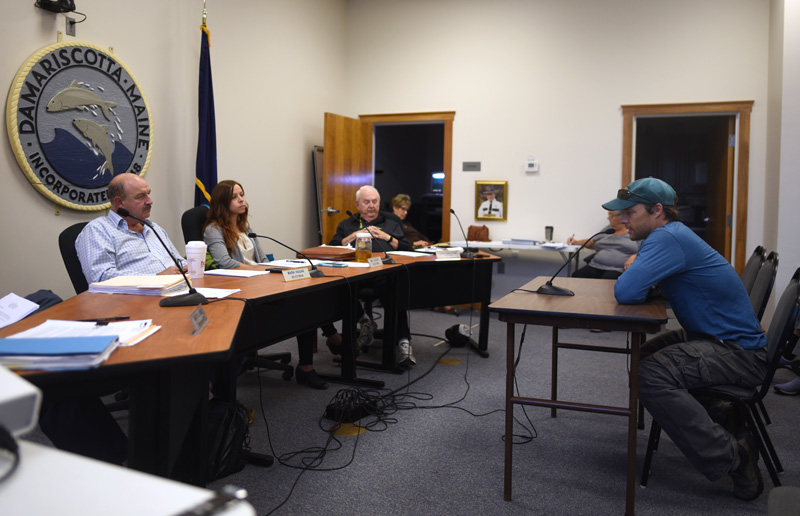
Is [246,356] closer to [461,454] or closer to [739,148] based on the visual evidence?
[461,454]

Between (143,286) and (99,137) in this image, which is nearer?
(143,286)

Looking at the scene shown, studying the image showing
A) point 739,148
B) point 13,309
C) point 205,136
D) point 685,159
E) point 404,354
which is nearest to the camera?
point 13,309

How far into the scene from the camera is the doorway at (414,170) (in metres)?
8.88

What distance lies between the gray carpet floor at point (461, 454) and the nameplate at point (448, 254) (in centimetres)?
79

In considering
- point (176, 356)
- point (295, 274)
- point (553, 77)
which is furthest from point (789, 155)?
point (176, 356)

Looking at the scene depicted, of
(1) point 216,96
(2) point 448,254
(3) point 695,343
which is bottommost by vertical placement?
(3) point 695,343

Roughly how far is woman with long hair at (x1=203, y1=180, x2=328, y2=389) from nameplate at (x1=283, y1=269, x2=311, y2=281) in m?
0.70

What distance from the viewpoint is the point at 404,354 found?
374cm

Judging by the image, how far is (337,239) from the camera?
15.1ft

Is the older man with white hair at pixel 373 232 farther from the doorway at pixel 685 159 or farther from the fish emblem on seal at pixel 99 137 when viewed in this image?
the doorway at pixel 685 159

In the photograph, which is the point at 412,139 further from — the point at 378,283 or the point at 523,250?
the point at 378,283

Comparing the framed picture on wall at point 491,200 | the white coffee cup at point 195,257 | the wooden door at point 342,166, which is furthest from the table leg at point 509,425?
the framed picture on wall at point 491,200

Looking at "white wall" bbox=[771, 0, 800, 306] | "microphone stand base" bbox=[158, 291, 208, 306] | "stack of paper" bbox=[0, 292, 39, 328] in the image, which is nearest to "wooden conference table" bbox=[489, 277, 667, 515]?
"microphone stand base" bbox=[158, 291, 208, 306]

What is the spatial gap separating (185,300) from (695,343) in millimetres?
1770
